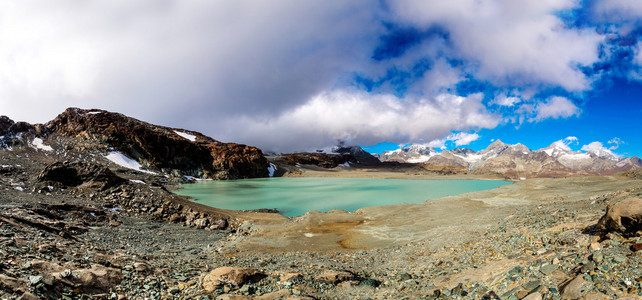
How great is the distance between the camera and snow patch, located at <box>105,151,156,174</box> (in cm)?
7940

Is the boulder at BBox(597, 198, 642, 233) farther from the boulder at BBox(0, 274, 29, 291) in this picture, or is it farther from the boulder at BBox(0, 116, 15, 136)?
the boulder at BBox(0, 116, 15, 136)

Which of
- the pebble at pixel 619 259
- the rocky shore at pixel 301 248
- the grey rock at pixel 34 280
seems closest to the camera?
the pebble at pixel 619 259

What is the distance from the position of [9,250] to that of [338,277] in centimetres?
929

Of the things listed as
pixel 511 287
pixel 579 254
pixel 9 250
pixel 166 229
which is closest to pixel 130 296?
pixel 9 250

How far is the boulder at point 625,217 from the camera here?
22.0ft

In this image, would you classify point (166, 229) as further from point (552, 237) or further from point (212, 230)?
point (552, 237)

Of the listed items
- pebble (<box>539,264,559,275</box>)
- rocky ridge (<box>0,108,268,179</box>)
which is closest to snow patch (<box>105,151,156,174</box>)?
rocky ridge (<box>0,108,268,179</box>)

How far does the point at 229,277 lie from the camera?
8.30 metres

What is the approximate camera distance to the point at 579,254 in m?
6.51

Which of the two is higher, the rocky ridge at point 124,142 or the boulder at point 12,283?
the rocky ridge at point 124,142

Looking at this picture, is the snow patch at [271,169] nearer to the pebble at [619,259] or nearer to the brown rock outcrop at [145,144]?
the brown rock outcrop at [145,144]

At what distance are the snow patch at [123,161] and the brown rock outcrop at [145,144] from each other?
6.60 ft

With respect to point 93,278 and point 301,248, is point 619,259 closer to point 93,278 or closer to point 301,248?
point 93,278

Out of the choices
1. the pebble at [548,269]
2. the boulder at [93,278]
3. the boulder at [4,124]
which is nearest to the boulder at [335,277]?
the pebble at [548,269]
